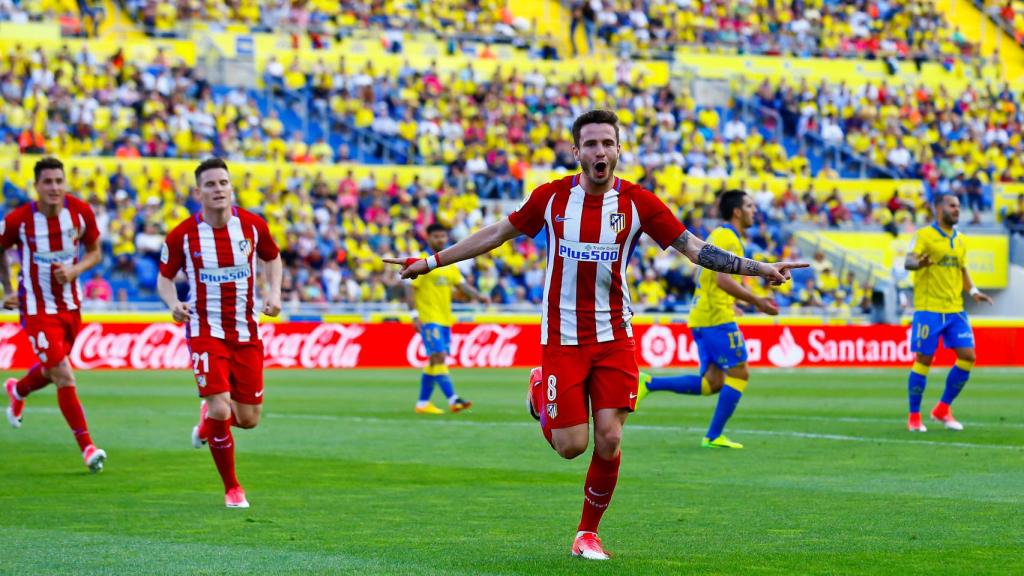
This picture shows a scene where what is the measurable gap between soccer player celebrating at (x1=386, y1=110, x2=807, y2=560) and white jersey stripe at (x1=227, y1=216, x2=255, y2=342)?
2.86m

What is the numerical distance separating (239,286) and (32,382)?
3.96 metres

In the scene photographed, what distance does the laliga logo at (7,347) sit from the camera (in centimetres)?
2938

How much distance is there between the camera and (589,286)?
26.2ft

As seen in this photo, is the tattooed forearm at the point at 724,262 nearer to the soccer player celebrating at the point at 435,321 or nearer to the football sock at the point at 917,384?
the football sock at the point at 917,384

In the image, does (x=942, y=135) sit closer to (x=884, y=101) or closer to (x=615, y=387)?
(x=884, y=101)

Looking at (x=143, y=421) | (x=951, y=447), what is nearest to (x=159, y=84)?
(x=143, y=421)

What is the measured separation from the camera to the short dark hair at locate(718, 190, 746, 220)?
1401cm

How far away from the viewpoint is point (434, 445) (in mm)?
15180

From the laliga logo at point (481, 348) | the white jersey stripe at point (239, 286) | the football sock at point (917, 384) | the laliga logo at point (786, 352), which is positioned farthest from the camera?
the laliga logo at point (786, 352)

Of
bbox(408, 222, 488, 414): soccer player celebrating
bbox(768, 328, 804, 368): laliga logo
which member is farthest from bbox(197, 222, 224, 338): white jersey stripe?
bbox(768, 328, 804, 368): laliga logo

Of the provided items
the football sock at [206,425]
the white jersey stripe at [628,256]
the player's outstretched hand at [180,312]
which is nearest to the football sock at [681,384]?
the football sock at [206,425]

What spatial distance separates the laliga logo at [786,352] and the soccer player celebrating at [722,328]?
1998 centimetres

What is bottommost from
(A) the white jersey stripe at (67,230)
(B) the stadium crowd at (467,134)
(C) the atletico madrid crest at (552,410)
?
(B) the stadium crowd at (467,134)

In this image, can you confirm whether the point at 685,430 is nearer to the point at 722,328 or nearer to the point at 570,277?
the point at 722,328
